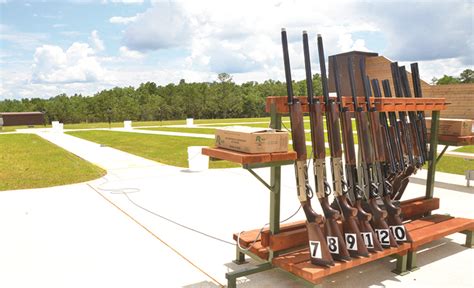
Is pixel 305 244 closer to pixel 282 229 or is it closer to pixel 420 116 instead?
pixel 282 229

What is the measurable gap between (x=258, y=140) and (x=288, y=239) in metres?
1.08

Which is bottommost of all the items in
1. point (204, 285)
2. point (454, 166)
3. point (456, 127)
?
point (454, 166)

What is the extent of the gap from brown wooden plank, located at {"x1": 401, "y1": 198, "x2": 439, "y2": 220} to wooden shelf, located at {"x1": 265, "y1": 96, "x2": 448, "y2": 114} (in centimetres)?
121

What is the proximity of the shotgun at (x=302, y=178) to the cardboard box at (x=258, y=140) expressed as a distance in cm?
13

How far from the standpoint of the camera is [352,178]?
3551 mm

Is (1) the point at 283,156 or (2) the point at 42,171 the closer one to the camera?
(1) the point at 283,156

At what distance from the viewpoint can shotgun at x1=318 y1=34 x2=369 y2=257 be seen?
338cm

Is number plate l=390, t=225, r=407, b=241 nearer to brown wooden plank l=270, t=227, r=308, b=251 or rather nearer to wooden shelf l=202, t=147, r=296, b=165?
brown wooden plank l=270, t=227, r=308, b=251

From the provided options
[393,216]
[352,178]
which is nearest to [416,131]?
[393,216]

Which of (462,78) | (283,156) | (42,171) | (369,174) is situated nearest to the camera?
(283,156)

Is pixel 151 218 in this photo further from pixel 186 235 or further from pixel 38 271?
pixel 38 271

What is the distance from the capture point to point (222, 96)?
64.2 meters

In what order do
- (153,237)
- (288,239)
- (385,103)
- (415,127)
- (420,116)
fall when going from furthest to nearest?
1. (153,237)
2. (420,116)
3. (415,127)
4. (385,103)
5. (288,239)

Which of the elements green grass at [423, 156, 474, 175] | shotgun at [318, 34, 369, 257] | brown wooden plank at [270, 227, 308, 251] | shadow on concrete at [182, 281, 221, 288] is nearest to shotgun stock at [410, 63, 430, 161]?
shotgun at [318, 34, 369, 257]
